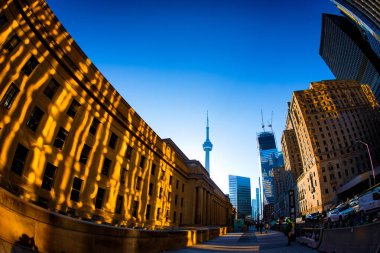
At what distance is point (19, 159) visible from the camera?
47.2 ft

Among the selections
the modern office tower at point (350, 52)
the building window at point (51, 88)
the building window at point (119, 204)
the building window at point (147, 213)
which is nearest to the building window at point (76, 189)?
the building window at point (119, 204)

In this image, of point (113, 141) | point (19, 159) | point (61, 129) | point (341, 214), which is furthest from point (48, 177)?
point (341, 214)

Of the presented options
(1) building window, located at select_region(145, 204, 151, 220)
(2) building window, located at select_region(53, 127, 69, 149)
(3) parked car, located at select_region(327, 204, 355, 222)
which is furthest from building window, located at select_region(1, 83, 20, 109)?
(3) parked car, located at select_region(327, 204, 355, 222)

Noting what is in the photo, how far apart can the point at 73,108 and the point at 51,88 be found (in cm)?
251

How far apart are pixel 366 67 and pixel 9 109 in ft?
542

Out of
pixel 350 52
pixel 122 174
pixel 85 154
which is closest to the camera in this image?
pixel 85 154

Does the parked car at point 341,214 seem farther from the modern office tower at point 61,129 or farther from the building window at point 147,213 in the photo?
the modern office tower at point 61,129

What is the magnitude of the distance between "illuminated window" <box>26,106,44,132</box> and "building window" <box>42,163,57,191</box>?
2930 mm

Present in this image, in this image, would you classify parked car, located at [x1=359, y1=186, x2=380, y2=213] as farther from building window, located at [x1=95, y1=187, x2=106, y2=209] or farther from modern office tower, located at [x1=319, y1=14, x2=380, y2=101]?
modern office tower, located at [x1=319, y1=14, x2=380, y2=101]

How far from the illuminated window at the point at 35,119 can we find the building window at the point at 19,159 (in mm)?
1539

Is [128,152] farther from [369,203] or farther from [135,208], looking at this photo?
[369,203]

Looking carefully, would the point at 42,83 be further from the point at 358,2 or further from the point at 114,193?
the point at 358,2

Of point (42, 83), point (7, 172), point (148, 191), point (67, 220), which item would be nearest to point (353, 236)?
point (67, 220)

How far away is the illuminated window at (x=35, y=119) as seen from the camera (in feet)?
50.7
